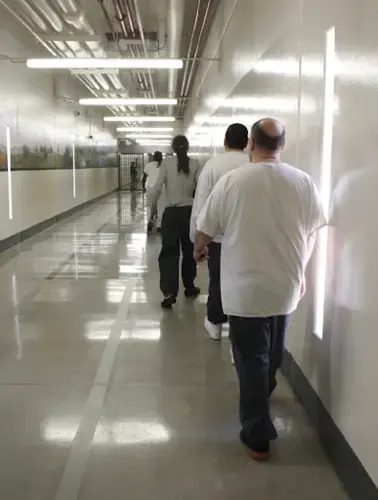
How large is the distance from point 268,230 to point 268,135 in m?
0.46

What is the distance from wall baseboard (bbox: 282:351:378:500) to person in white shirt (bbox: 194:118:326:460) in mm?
261

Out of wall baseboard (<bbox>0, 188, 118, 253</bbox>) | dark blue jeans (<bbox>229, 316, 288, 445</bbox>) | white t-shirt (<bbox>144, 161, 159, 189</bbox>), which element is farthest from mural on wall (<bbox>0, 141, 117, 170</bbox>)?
dark blue jeans (<bbox>229, 316, 288, 445</bbox>)

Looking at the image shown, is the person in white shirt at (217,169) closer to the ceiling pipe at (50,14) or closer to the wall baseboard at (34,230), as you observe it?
the ceiling pipe at (50,14)

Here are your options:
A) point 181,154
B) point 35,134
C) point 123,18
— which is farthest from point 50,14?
point 181,154

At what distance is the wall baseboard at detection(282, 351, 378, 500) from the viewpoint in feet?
6.78

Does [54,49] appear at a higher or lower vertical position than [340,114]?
higher

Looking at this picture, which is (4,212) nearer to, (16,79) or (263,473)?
(16,79)

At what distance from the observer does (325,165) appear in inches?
105

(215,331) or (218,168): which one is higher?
(218,168)

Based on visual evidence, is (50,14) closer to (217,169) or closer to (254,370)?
(217,169)

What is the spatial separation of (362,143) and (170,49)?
26.1 feet

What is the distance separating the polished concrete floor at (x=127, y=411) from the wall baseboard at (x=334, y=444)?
0.17 ft

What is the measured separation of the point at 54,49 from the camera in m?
9.27

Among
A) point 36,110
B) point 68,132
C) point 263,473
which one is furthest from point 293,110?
point 68,132
